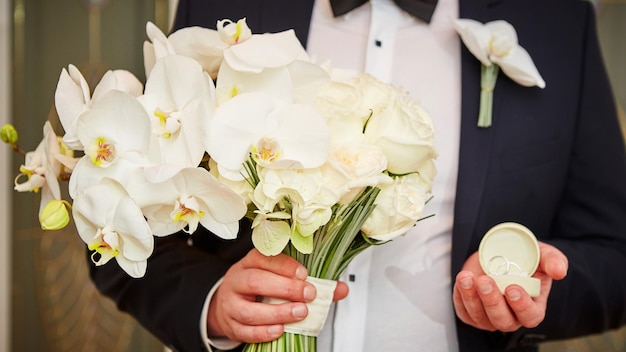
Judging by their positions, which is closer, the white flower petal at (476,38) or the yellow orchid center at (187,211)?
the yellow orchid center at (187,211)

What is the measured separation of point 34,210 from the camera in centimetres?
278

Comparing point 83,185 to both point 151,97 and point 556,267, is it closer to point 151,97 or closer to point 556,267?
point 151,97

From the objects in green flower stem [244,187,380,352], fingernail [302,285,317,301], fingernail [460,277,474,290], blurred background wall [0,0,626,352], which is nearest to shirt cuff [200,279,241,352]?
green flower stem [244,187,380,352]

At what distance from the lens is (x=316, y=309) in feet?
3.18

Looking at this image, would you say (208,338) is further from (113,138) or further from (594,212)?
(594,212)

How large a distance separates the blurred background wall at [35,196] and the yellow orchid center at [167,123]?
5.95 feet

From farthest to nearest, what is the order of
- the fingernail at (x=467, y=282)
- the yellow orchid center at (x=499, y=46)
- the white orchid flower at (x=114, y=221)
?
the yellow orchid center at (x=499, y=46)
the fingernail at (x=467, y=282)
the white orchid flower at (x=114, y=221)

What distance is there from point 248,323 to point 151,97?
326 millimetres

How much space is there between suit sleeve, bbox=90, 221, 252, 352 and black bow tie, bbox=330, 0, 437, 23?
431mm

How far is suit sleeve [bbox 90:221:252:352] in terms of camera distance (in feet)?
3.93

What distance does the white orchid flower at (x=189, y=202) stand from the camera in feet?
2.65

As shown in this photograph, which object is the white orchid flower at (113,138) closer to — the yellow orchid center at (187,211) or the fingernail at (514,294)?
the yellow orchid center at (187,211)

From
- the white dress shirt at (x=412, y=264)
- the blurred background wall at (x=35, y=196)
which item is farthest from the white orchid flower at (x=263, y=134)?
the blurred background wall at (x=35, y=196)

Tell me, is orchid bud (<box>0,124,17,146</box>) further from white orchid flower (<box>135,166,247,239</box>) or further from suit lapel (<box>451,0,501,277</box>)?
suit lapel (<box>451,0,501,277</box>)
